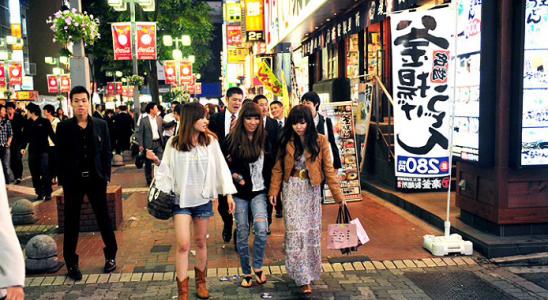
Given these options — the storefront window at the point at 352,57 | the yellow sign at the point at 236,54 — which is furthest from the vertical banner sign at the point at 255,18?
the yellow sign at the point at 236,54

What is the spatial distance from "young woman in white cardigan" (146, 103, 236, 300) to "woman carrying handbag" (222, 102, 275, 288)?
15.2 inches

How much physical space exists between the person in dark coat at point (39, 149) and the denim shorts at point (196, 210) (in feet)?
23.7

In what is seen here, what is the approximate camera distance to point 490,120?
6410 mm

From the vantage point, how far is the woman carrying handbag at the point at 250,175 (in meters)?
5.30

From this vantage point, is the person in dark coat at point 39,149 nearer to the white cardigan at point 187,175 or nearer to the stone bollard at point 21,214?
the stone bollard at point 21,214

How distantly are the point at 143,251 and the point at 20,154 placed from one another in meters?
8.31

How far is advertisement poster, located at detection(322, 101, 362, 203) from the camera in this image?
9.84 meters

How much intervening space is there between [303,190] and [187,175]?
45.1 inches

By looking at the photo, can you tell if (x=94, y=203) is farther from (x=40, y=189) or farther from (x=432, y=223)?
(x=40, y=189)

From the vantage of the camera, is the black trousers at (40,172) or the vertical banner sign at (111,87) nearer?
the black trousers at (40,172)

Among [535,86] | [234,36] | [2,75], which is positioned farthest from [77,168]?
[234,36]

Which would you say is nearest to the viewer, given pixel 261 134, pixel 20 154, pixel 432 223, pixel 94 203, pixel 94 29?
pixel 261 134

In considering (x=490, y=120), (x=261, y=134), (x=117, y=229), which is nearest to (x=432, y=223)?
(x=490, y=120)

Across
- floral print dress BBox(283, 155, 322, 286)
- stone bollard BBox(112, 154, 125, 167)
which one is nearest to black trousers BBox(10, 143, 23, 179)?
stone bollard BBox(112, 154, 125, 167)
